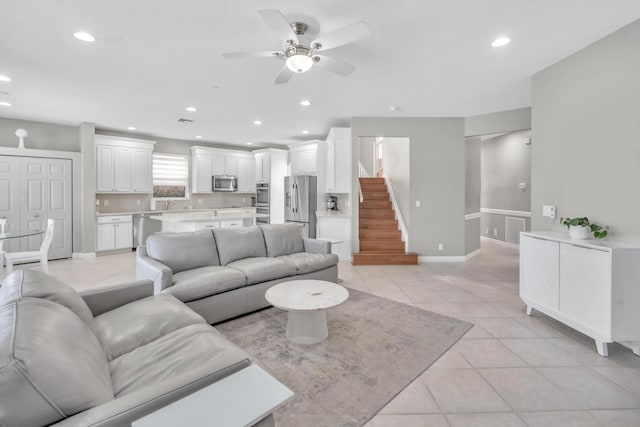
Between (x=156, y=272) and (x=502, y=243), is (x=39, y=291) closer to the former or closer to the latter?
(x=156, y=272)

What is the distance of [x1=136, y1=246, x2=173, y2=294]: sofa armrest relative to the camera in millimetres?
2795

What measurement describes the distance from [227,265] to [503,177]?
23.4 ft

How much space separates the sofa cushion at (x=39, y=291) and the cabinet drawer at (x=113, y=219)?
5.46 meters

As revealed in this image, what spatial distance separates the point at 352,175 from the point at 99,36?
4.13 m

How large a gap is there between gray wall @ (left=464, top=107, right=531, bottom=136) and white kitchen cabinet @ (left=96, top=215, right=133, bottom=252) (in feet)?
24.3

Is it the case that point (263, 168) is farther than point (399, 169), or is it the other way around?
point (263, 168)

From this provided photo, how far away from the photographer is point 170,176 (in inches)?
309

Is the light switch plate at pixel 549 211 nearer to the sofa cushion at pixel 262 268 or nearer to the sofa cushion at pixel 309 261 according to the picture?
the sofa cushion at pixel 309 261

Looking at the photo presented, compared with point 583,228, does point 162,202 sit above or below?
above

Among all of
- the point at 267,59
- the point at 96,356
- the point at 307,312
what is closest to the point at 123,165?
the point at 267,59

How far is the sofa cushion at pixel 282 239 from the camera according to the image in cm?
420

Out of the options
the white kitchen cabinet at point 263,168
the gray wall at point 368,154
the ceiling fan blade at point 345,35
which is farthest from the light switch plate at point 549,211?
the gray wall at point 368,154

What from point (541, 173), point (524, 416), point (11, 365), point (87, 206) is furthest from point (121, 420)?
point (87, 206)

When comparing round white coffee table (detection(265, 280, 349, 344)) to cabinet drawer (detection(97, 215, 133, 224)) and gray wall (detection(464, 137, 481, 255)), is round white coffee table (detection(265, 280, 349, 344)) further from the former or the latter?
cabinet drawer (detection(97, 215, 133, 224))
